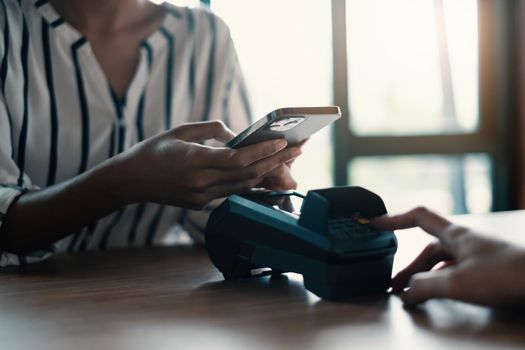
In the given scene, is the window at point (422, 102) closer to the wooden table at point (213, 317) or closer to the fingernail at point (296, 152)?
the fingernail at point (296, 152)

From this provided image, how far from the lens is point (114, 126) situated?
3.46ft

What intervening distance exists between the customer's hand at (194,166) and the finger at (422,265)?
0.66 feet

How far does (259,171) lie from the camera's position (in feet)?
2.29

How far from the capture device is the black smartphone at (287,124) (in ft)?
1.96

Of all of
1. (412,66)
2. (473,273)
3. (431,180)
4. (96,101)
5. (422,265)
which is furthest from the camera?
(431,180)

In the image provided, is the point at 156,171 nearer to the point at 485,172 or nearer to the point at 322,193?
the point at 322,193

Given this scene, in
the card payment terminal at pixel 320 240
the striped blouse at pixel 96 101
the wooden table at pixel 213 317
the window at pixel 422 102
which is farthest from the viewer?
the window at pixel 422 102

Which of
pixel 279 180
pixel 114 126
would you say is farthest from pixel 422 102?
pixel 279 180

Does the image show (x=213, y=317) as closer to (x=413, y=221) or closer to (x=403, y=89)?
(x=413, y=221)

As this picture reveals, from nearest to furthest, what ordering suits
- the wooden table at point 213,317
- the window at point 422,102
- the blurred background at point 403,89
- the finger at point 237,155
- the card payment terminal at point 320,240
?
1. the wooden table at point 213,317
2. the card payment terminal at point 320,240
3. the finger at point 237,155
4. the blurred background at point 403,89
5. the window at point 422,102

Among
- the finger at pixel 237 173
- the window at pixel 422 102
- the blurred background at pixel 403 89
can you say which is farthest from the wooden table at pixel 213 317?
the window at pixel 422 102

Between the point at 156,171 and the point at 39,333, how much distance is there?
29 centimetres

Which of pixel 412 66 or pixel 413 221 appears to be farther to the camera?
pixel 412 66

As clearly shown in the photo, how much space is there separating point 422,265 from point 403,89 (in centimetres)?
235
